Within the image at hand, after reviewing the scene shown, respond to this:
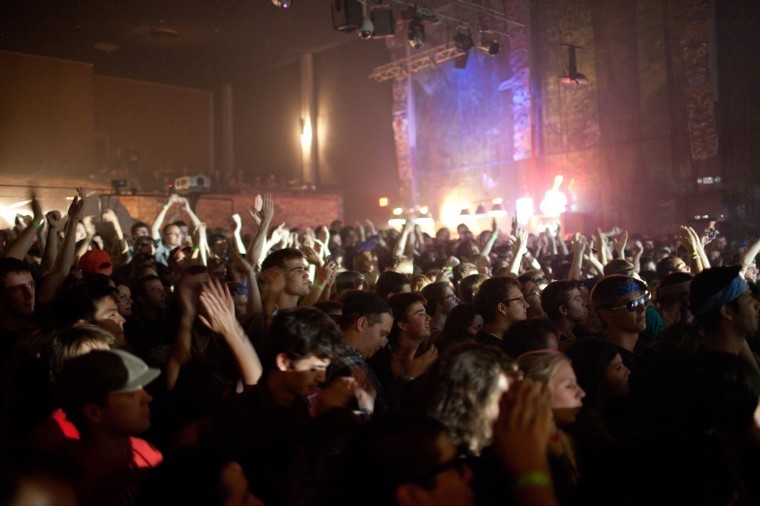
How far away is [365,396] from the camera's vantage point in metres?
2.41

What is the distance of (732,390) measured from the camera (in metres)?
1.80

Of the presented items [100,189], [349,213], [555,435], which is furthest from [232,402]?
[349,213]

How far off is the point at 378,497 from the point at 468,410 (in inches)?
18.2

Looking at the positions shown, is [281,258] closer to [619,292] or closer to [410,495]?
[619,292]

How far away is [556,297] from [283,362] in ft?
7.65

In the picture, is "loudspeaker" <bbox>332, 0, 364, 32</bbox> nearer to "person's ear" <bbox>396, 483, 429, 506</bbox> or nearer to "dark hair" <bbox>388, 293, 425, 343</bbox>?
"dark hair" <bbox>388, 293, 425, 343</bbox>

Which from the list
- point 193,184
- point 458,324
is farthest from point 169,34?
point 458,324

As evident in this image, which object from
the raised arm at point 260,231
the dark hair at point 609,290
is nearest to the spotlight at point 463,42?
the raised arm at point 260,231

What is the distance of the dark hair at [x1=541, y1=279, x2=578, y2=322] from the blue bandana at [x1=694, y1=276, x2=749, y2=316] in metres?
1.16

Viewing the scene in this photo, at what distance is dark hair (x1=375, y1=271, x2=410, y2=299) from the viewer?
4.89 m

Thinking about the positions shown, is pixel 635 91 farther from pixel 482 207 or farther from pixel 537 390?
pixel 537 390

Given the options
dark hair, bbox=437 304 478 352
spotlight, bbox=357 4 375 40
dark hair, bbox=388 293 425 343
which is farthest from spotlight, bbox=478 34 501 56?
dark hair, bbox=388 293 425 343

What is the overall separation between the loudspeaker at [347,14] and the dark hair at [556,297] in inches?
296

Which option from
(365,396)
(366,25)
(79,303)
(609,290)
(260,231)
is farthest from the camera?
(366,25)
